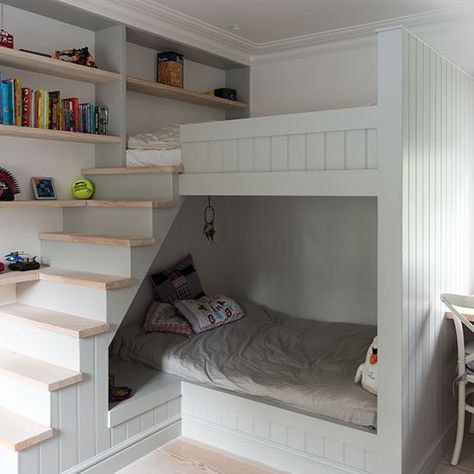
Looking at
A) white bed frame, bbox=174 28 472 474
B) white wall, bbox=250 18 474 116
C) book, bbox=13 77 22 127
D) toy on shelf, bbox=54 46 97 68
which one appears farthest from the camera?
white wall, bbox=250 18 474 116

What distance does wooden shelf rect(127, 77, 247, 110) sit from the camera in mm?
3425

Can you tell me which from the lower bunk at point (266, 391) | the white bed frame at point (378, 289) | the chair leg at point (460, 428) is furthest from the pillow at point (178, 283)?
the chair leg at point (460, 428)

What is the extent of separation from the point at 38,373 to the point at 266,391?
3.60 feet

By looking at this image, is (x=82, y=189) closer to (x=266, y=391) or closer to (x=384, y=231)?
(x=266, y=391)

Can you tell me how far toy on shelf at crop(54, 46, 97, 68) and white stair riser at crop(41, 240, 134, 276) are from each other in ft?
3.29

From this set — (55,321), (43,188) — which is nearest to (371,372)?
(55,321)

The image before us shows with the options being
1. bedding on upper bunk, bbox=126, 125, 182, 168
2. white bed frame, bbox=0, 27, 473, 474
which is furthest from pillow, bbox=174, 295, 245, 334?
bedding on upper bunk, bbox=126, 125, 182, 168

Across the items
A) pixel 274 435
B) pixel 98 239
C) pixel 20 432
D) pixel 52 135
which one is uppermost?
pixel 52 135

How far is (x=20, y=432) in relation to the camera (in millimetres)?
2414

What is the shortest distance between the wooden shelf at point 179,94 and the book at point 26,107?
67 cm

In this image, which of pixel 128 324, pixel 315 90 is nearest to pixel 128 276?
pixel 128 324

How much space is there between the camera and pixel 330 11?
3.27 metres

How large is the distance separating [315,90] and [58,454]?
2.88 meters

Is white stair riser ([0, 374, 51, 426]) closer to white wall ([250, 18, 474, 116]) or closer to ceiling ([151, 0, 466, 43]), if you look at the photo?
ceiling ([151, 0, 466, 43])
